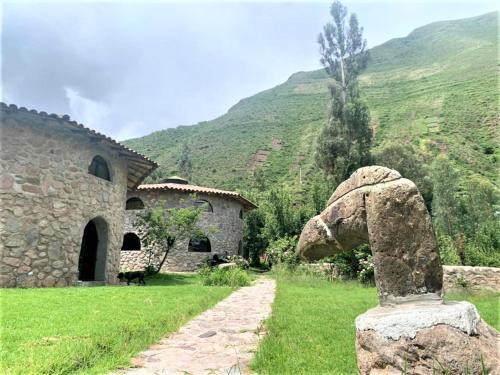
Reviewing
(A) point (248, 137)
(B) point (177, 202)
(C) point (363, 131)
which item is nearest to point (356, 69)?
(C) point (363, 131)

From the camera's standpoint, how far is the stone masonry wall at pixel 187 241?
20.8 meters

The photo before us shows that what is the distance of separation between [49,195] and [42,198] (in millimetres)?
201

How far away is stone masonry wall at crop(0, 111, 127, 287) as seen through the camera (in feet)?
29.4

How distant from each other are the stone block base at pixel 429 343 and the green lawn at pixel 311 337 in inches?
33.3

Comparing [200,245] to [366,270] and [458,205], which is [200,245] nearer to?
[366,270]

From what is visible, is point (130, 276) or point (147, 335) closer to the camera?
point (147, 335)

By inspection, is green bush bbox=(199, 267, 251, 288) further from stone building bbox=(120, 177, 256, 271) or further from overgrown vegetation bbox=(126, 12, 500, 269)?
stone building bbox=(120, 177, 256, 271)

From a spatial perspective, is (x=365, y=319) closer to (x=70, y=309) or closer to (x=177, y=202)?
(x=70, y=309)

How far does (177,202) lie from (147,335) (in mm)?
17361

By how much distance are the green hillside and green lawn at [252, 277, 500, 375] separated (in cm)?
2656

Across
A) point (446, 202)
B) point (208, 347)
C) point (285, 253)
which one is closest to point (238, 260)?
point (285, 253)

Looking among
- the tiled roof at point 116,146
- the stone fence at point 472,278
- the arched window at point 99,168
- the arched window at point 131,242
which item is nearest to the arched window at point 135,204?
the arched window at point 131,242

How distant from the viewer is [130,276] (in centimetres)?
1235

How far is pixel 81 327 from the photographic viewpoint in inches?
180
